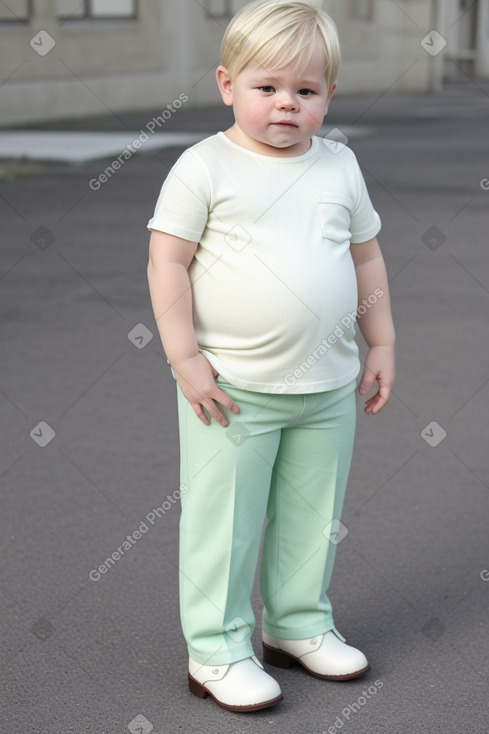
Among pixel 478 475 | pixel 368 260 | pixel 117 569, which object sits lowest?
pixel 478 475

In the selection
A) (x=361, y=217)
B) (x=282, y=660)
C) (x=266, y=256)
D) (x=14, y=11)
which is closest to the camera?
(x=266, y=256)

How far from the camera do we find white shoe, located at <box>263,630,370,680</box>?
282cm

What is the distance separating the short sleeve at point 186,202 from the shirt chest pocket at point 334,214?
26 cm

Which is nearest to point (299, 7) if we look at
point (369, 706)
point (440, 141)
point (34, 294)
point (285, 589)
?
point (285, 589)

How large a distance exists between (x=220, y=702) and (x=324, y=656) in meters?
0.30

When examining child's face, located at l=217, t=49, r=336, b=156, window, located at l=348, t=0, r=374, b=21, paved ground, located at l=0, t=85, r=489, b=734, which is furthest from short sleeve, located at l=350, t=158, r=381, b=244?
window, located at l=348, t=0, r=374, b=21

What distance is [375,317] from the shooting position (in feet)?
8.98

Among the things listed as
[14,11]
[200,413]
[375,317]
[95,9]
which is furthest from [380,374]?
[95,9]

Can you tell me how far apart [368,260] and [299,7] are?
609 millimetres

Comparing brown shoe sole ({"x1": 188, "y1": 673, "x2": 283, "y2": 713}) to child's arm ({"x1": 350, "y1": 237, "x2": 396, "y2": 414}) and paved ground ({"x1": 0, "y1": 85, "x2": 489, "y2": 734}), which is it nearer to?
paved ground ({"x1": 0, "y1": 85, "x2": 489, "y2": 734})

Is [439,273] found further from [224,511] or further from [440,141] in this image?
[440,141]

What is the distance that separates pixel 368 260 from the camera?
8.87 feet

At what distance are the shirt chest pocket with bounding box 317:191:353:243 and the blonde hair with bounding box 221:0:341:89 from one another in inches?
10.3

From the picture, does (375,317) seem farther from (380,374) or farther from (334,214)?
(334,214)
